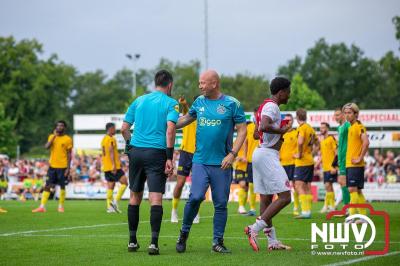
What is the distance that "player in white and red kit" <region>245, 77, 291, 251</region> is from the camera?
11.4m

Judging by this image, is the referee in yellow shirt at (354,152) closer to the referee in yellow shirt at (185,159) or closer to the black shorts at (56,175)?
the referee in yellow shirt at (185,159)

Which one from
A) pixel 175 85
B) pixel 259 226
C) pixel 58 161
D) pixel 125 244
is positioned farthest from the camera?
pixel 175 85

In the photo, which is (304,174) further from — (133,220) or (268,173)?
(133,220)

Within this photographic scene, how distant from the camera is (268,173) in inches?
455

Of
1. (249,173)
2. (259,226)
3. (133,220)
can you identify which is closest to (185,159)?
(249,173)

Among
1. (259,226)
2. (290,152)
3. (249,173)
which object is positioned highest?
(290,152)

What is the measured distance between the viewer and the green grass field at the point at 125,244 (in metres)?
10.2

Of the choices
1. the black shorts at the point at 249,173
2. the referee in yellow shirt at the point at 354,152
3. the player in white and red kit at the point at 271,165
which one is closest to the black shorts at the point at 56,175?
the black shorts at the point at 249,173

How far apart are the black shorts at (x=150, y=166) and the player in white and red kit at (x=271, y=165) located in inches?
53.9

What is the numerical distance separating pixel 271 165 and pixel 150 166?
5.66 ft

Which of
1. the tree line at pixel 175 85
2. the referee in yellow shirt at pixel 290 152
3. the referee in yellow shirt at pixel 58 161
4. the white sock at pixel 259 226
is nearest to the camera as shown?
the white sock at pixel 259 226

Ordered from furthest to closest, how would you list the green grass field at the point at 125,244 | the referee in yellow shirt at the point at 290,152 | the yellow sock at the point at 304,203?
1. the referee in yellow shirt at the point at 290,152
2. the yellow sock at the point at 304,203
3. the green grass field at the point at 125,244

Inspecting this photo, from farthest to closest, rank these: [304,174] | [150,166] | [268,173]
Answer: [304,174] < [268,173] < [150,166]

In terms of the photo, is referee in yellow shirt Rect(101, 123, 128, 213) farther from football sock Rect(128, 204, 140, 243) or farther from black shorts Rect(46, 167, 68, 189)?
football sock Rect(128, 204, 140, 243)
